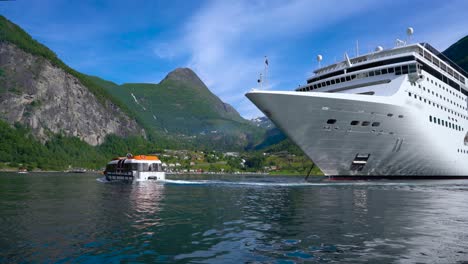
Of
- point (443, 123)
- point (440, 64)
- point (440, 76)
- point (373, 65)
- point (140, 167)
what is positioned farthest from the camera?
point (140, 167)

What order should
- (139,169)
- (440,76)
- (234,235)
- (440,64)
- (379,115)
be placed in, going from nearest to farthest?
→ (234,235) → (379,115) → (440,76) → (440,64) → (139,169)

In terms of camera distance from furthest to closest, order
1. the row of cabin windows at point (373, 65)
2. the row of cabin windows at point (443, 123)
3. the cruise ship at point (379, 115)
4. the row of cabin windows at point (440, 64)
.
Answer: the row of cabin windows at point (440, 64) < the row of cabin windows at point (443, 123) < the row of cabin windows at point (373, 65) < the cruise ship at point (379, 115)

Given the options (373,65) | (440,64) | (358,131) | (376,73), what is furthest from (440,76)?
(358,131)

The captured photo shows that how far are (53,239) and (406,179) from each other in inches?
2195

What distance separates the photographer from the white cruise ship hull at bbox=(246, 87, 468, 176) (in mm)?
43656

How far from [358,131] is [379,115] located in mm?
3322

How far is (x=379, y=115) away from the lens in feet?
153

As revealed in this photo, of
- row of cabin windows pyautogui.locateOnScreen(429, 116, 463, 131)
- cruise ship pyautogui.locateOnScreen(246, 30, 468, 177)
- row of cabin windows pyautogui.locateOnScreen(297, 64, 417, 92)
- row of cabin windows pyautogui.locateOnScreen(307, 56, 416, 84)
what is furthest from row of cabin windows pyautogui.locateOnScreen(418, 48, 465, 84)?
row of cabin windows pyautogui.locateOnScreen(429, 116, 463, 131)

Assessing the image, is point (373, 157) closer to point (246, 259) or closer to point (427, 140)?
point (427, 140)

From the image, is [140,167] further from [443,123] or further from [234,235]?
[234,235]

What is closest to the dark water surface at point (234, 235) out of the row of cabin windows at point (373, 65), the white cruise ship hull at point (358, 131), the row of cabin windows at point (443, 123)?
the white cruise ship hull at point (358, 131)

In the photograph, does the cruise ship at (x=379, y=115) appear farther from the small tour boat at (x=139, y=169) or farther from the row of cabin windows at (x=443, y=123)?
the small tour boat at (x=139, y=169)

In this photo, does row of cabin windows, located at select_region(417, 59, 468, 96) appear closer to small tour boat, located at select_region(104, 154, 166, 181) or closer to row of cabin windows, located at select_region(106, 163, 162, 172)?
row of cabin windows, located at select_region(106, 163, 162, 172)

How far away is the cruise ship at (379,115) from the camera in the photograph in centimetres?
4438
